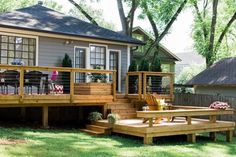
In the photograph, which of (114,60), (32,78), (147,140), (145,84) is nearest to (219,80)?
(114,60)

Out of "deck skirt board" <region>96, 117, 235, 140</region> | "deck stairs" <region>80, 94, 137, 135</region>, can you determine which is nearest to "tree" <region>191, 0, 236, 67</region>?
"deck stairs" <region>80, 94, 137, 135</region>

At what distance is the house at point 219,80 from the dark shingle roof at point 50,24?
504 centimetres

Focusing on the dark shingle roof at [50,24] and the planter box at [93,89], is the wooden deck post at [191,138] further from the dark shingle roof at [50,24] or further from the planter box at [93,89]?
the dark shingle roof at [50,24]

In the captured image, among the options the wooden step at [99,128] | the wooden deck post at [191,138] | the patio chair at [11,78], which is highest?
the patio chair at [11,78]

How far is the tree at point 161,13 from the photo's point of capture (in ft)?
69.5

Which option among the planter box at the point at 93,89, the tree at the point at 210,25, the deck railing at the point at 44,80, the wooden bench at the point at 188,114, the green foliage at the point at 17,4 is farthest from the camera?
the green foliage at the point at 17,4

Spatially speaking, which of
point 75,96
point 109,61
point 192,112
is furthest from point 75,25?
point 192,112

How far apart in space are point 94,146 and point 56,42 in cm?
618

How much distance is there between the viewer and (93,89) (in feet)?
41.9

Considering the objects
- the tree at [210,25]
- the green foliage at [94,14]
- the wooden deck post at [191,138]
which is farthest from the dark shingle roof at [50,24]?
the green foliage at [94,14]

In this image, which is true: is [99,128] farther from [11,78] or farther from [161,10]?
[161,10]

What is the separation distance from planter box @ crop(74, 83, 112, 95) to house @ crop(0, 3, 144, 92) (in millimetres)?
1991

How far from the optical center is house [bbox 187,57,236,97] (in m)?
18.2

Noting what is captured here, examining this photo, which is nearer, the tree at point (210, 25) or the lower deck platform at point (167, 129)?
the lower deck platform at point (167, 129)
